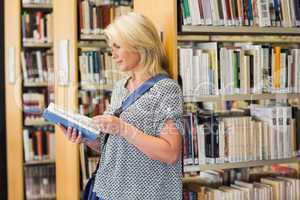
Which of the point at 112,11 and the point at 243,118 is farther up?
the point at 112,11

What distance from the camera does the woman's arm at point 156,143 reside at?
A: 2.08 metres

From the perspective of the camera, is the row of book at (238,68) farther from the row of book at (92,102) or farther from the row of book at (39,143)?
the row of book at (39,143)

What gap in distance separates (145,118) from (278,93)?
3.35ft

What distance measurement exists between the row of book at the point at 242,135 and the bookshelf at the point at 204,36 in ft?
0.16

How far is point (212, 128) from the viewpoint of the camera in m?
2.74

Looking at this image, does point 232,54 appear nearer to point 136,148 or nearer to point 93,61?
point 136,148

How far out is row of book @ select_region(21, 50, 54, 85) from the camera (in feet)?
15.4

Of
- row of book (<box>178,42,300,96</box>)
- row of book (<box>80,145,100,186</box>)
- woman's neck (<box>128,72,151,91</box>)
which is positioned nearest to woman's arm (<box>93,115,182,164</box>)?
woman's neck (<box>128,72,151,91</box>)

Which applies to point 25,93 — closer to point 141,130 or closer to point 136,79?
point 136,79

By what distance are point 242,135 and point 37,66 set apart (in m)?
2.56

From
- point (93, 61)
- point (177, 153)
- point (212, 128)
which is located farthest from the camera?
point (93, 61)

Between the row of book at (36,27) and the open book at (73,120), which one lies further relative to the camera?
the row of book at (36,27)

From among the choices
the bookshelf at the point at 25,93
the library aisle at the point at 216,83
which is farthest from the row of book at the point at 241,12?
the bookshelf at the point at 25,93

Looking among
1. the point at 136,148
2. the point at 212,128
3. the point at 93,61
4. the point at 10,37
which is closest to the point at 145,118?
the point at 136,148
